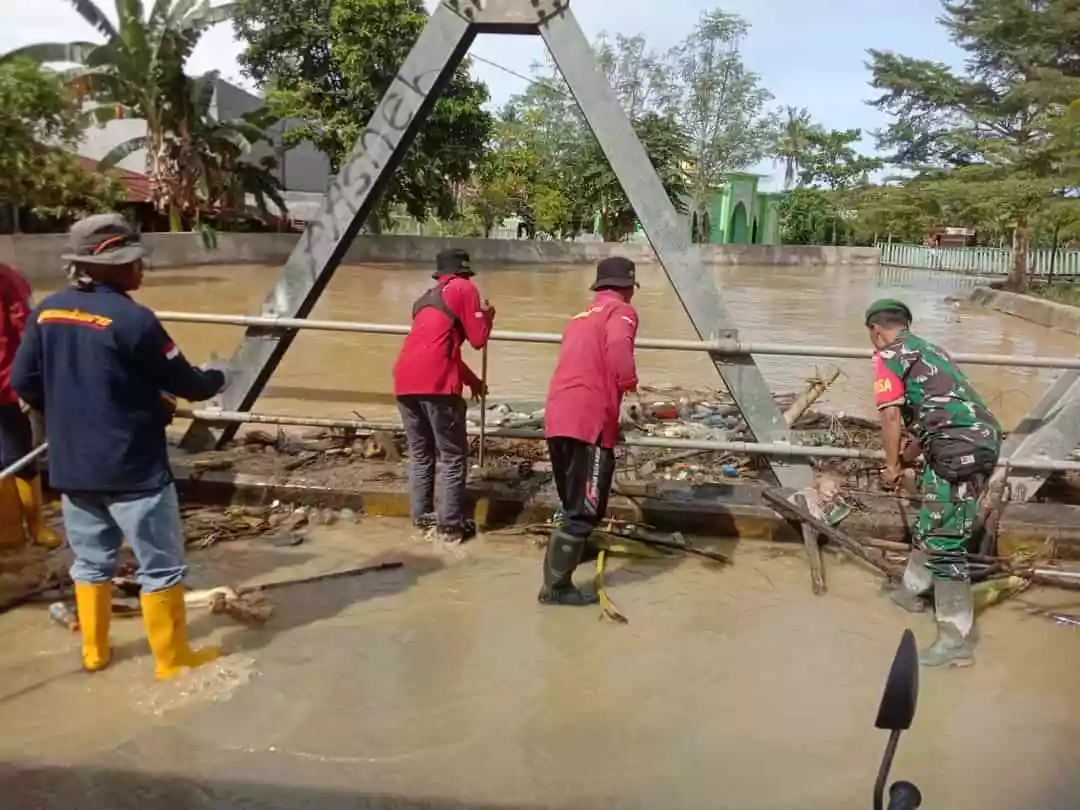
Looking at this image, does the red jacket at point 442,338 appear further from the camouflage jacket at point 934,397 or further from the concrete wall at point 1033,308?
the concrete wall at point 1033,308

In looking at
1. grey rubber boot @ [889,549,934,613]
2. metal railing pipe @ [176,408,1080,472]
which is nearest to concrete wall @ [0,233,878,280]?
metal railing pipe @ [176,408,1080,472]

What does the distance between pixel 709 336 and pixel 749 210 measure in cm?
4937

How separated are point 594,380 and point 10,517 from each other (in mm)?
3171

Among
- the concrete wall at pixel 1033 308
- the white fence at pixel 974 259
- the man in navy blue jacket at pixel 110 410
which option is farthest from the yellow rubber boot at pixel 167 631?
the white fence at pixel 974 259

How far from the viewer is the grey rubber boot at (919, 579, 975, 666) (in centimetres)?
421

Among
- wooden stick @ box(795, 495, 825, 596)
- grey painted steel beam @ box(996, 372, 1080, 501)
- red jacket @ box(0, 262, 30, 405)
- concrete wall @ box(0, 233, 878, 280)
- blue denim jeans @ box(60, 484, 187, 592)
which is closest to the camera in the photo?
blue denim jeans @ box(60, 484, 187, 592)

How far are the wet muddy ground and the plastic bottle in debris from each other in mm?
65

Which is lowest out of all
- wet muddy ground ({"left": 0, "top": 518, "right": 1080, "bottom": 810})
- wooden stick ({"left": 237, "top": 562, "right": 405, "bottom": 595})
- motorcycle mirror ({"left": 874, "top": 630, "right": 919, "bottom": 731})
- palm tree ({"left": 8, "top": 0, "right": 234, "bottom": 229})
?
wet muddy ground ({"left": 0, "top": 518, "right": 1080, "bottom": 810})

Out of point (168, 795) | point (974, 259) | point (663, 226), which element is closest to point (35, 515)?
point (168, 795)

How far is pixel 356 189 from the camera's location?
611cm

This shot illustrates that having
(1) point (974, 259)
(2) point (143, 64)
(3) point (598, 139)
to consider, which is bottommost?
(1) point (974, 259)

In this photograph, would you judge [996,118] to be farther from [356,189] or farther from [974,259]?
[356,189]

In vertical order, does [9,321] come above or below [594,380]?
above

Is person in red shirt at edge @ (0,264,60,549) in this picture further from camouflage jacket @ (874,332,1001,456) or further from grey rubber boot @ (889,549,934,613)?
grey rubber boot @ (889,549,934,613)
